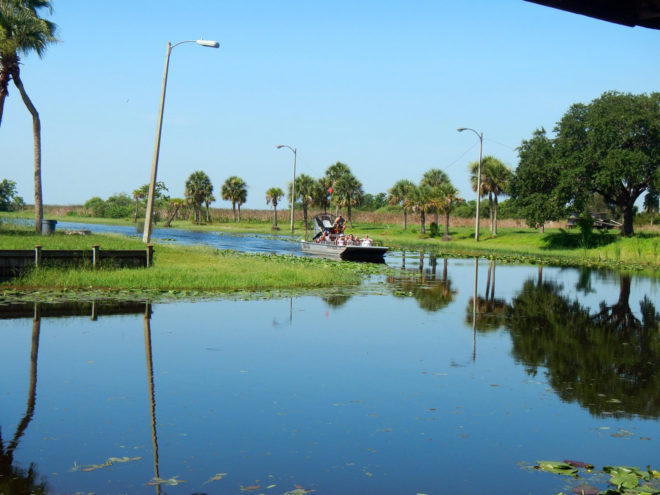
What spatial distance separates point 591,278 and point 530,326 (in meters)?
19.5

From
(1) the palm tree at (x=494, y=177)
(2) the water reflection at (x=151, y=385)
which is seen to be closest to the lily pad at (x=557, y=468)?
(2) the water reflection at (x=151, y=385)

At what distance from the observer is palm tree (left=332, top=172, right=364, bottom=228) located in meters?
103

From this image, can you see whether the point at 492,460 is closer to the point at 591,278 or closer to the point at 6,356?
Result: the point at 6,356

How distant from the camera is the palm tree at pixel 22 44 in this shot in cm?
3547

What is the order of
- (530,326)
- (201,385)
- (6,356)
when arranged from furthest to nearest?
(530,326) → (6,356) → (201,385)

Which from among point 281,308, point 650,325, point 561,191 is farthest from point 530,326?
point 561,191

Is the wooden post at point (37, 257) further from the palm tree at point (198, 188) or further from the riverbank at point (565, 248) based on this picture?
the palm tree at point (198, 188)

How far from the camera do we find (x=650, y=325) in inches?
748

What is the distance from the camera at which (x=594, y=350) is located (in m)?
14.9

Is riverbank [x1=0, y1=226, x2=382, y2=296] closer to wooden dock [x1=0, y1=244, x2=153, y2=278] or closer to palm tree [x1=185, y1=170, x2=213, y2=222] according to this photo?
wooden dock [x1=0, y1=244, x2=153, y2=278]

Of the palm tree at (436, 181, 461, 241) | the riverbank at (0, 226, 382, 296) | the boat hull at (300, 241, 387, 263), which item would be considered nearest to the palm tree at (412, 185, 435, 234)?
the palm tree at (436, 181, 461, 241)

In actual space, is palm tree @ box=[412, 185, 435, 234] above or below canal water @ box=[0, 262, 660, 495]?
above

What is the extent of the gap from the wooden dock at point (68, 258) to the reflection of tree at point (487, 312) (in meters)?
12.0

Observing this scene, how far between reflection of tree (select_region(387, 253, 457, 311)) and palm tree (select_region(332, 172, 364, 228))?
220 ft
